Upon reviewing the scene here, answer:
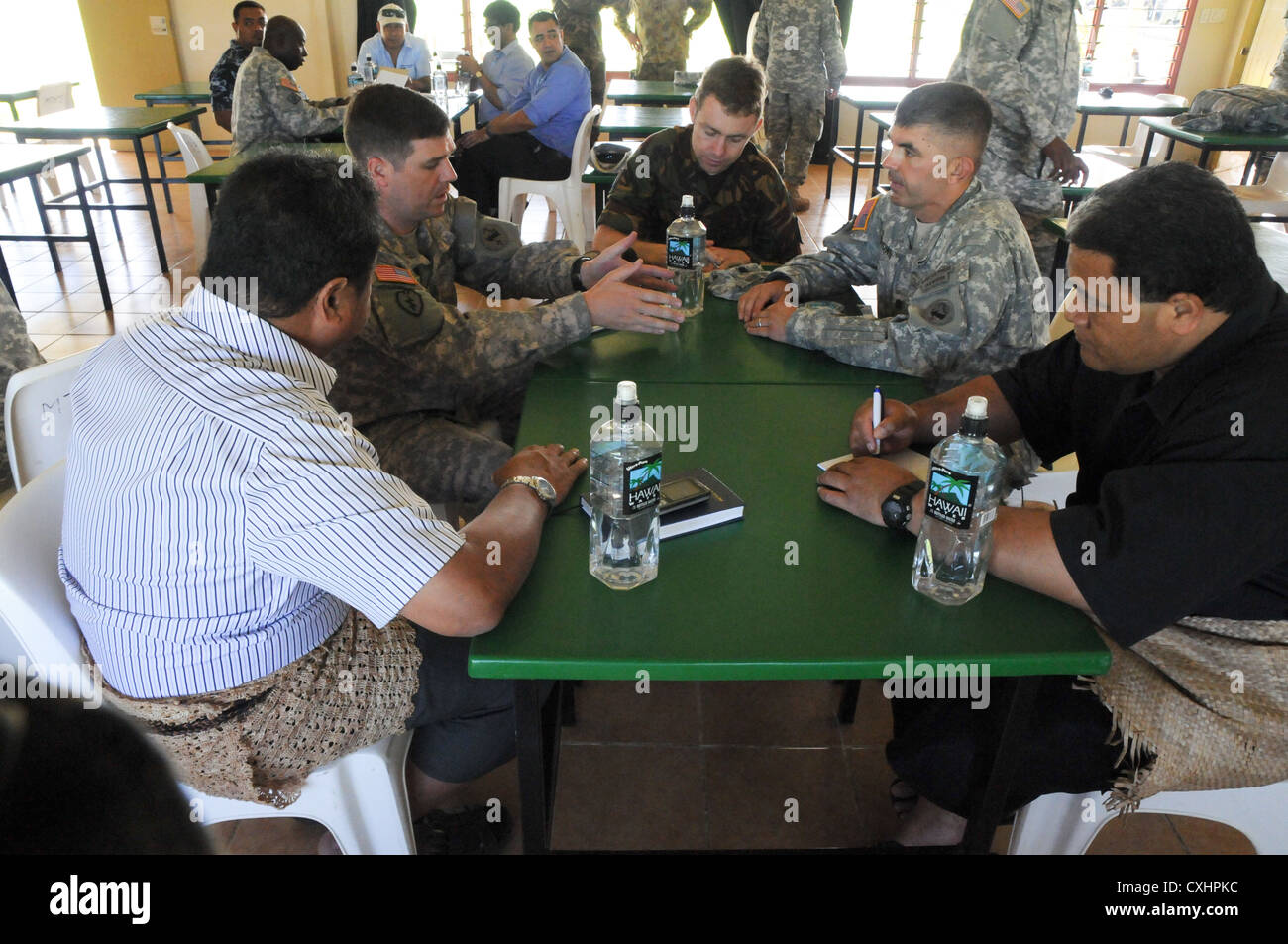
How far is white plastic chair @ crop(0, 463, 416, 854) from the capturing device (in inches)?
48.8

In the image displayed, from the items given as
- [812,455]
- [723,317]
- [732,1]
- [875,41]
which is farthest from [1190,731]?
[875,41]

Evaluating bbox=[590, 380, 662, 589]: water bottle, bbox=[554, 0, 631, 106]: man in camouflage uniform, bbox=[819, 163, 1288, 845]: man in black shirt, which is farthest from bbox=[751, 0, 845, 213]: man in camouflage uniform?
bbox=[590, 380, 662, 589]: water bottle

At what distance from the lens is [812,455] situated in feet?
5.33

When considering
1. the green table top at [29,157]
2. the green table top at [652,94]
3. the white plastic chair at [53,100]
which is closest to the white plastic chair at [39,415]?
the green table top at [29,157]

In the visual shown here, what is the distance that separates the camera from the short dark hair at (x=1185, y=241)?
1.26 meters

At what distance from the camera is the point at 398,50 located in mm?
6590

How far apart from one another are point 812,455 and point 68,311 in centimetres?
443

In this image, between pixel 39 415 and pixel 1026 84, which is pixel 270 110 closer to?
pixel 39 415

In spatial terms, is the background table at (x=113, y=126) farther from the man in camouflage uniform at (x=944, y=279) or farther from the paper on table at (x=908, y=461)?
the paper on table at (x=908, y=461)

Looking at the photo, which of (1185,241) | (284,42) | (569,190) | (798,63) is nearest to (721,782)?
(1185,241)

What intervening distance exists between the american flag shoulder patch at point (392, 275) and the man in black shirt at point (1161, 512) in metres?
1.07

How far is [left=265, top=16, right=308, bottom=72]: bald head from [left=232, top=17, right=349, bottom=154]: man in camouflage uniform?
0.21 meters

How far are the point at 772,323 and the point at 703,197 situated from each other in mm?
995

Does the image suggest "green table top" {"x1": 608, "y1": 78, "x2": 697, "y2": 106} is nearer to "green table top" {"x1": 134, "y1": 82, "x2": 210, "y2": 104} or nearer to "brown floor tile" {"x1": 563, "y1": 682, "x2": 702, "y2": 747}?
"green table top" {"x1": 134, "y1": 82, "x2": 210, "y2": 104}
